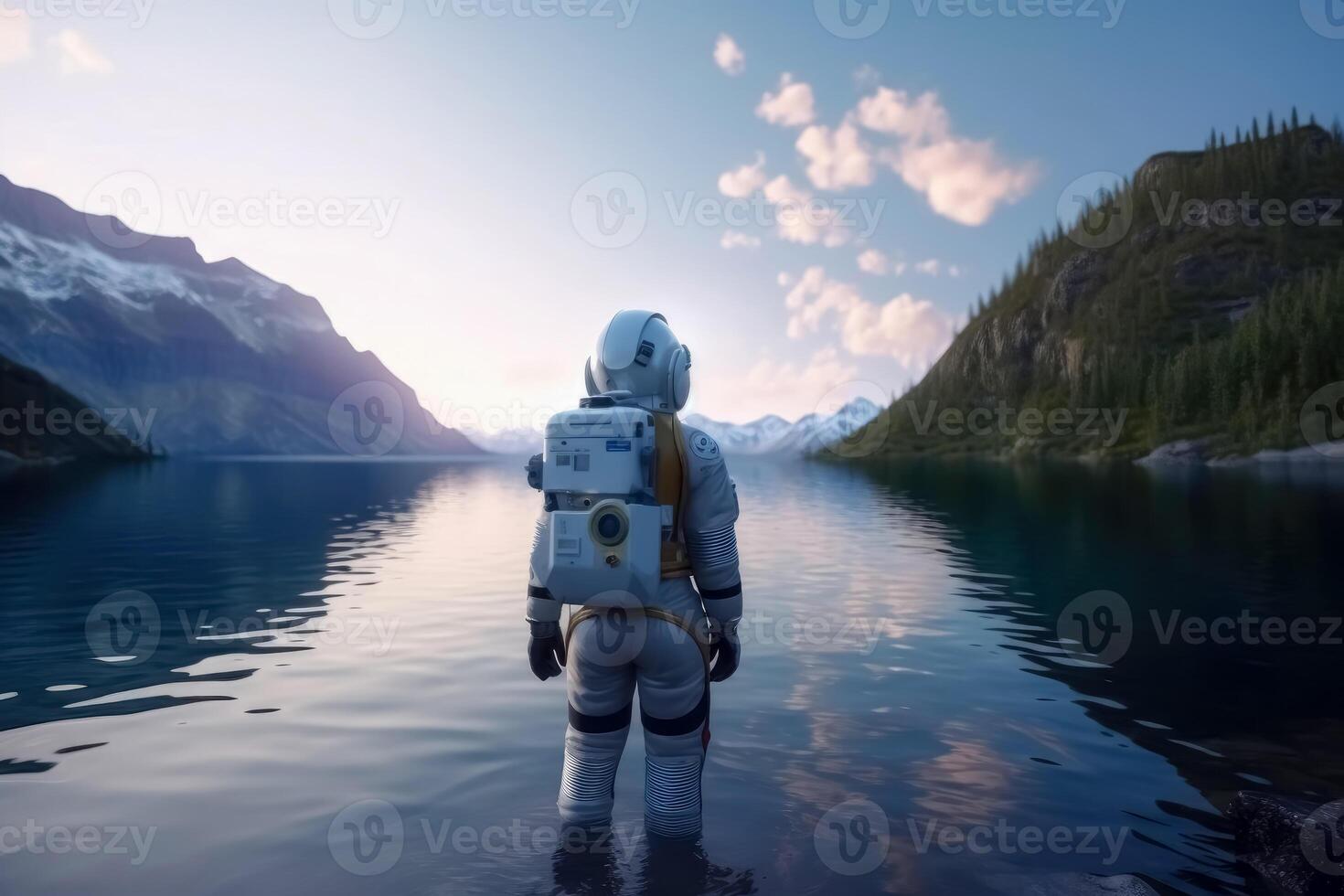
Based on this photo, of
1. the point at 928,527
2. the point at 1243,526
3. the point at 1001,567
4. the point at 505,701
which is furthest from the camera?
the point at 928,527

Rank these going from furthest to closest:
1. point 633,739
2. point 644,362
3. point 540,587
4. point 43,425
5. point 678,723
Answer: point 43,425
point 633,739
point 644,362
point 678,723
point 540,587

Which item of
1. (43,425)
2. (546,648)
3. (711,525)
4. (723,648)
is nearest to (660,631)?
(723,648)

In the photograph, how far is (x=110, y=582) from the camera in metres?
19.0

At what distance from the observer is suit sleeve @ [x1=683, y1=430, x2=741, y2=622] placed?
5.79 meters

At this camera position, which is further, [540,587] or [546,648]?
[546,648]

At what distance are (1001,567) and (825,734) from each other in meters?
15.0

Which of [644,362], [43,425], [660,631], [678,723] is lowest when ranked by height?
[678,723]

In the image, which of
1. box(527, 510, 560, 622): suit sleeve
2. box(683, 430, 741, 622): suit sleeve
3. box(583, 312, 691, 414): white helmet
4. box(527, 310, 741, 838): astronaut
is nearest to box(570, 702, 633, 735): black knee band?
box(527, 310, 741, 838): astronaut

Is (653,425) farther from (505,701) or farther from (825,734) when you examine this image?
(505,701)

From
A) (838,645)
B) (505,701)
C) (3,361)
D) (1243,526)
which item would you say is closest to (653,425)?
(505,701)

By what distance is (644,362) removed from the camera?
19.5 feet

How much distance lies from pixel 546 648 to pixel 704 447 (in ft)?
6.69

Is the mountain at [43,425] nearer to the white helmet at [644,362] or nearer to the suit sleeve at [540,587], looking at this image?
the suit sleeve at [540,587]

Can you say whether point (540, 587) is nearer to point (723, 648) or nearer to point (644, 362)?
point (723, 648)
